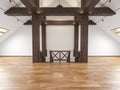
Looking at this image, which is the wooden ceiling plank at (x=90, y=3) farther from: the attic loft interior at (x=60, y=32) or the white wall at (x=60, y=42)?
the white wall at (x=60, y=42)

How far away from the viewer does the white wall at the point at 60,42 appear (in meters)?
9.72

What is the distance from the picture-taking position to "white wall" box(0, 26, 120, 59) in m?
9.72

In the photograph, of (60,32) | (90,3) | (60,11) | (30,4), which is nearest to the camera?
(90,3)

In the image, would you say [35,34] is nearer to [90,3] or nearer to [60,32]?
[90,3]

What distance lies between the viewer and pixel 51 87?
2.81 m

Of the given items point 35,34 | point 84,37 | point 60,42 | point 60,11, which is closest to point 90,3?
point 60,11

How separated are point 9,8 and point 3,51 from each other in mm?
4369

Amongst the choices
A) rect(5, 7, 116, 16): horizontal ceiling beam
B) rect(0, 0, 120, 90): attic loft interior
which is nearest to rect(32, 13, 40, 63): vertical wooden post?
rect(0, 0, 120, 90): attic loft interior

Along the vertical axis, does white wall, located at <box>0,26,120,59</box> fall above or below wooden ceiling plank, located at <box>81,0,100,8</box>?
below

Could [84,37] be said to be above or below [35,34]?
below

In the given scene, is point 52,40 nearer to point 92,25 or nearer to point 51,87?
point 92,25

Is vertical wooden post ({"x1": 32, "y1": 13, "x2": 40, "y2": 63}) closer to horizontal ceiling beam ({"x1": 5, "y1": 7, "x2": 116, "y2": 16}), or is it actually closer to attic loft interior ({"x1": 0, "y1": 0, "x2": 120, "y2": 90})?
attic loft interior ({"x1": 0, "y1": 0, "x2": 120, "y2": 90})

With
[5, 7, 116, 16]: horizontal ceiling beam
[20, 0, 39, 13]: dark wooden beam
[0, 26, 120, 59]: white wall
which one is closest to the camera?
[20, 0, 39, 13]: dark wooden beam

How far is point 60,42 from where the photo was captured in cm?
1015
